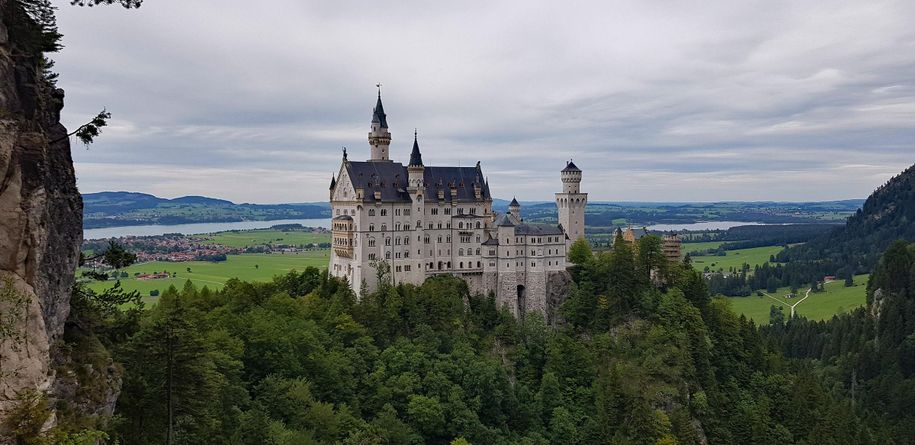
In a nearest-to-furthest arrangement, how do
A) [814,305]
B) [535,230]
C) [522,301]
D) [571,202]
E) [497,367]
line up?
[497,367] → [522,301] → [535,230] → [571,202] → [814,305]

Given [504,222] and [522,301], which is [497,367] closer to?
[522,301]

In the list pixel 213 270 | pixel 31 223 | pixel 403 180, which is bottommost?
pixel 213 270

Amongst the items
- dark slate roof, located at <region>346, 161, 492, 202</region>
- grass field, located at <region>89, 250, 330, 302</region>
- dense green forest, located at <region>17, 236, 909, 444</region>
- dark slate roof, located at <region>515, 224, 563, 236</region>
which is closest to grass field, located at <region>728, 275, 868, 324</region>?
dense green forest, located at <region>17, 236, 909, 444</region>

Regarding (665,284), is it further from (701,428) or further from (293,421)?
(293,421)

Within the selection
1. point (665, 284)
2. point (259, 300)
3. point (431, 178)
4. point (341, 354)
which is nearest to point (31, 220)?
point (341, 354)

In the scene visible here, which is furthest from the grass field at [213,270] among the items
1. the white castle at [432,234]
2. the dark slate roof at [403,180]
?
the dark slate roof at [403,180]

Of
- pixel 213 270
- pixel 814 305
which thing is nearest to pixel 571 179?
pixel 213 270

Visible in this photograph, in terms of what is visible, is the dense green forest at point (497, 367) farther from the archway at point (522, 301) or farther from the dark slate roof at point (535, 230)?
the dark slate roof at point (535, 230)
